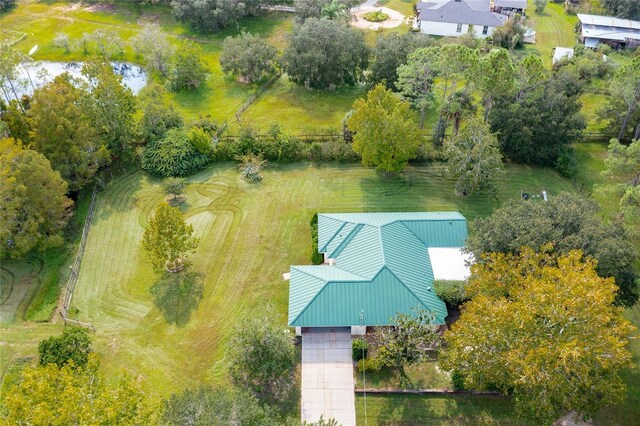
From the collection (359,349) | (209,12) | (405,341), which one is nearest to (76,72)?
(209,12)

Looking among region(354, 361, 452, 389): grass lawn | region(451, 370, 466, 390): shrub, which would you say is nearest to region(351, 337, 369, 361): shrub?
region(354, 361, 452, 389): grass lawn

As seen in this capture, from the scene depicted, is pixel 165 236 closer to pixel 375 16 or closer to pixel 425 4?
pixel 375 16

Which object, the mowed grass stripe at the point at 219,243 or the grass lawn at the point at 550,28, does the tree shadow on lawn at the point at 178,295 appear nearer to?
the mowed grass stripe at the point at 219,243

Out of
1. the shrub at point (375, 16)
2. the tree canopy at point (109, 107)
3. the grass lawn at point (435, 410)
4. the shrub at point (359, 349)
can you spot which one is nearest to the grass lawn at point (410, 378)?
the grass lawn at point (435, 410)

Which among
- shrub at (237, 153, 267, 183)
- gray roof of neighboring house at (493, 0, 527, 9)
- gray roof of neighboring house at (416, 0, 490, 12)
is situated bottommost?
shrub at (237, 153, 267, 183)

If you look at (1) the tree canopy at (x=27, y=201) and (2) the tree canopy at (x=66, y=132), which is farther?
(2) the tree canopy at (x=66, y=132)

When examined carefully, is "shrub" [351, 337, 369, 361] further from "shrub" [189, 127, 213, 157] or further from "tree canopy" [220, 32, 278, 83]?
"tree canopy" [220, 32, 278, 83]
